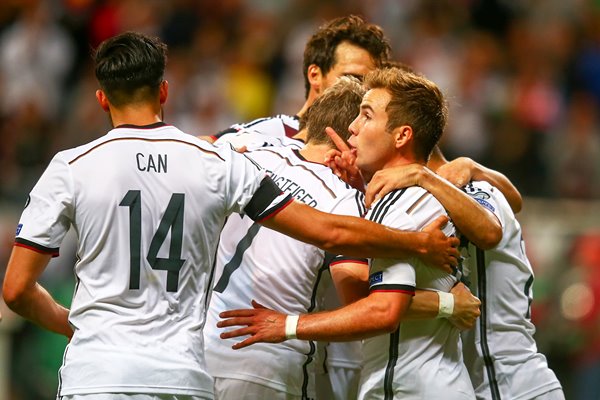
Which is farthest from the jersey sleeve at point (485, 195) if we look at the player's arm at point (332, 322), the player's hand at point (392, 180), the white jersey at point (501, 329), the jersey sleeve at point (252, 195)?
the jersey sleeve at point (252, 195)

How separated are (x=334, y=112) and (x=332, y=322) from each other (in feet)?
4.26

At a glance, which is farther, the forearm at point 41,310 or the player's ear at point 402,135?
the player's ear at point 402,135

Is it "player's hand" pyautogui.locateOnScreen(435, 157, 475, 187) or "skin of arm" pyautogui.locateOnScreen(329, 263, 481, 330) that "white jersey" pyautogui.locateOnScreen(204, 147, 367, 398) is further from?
"player's hand" pyautogui.locateOnScreen(435, 157, 475, 187)

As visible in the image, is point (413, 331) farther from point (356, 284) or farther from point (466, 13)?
point (466, 13)

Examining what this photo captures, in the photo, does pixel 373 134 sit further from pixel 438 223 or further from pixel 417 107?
pixel 438 223

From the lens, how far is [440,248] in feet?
16.6

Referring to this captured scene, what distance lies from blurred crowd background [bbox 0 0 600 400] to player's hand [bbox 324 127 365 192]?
20.7 ft

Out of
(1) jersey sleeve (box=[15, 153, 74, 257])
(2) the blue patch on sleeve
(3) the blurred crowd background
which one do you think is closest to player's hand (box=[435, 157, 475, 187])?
(2) the blue patch on sleeve

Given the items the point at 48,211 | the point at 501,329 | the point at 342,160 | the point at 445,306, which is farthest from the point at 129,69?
the point at 501,329

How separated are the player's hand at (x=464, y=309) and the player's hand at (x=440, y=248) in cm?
15

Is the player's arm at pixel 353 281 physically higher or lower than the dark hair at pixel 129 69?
lower

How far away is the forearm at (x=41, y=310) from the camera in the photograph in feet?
16.5

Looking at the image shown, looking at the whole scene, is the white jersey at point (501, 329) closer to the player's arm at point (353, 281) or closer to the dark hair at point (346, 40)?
the player's arm at point (353, 281)

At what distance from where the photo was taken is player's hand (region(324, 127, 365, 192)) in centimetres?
559
